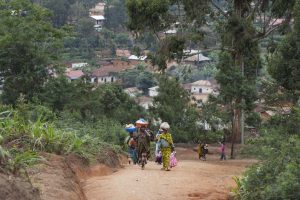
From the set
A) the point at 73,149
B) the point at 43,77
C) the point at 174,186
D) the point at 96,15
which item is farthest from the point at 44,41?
the point at 96,15

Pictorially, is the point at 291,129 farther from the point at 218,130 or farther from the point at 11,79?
the point at 11,79

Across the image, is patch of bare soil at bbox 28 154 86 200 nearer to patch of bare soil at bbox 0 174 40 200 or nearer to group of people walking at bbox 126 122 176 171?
patch of bare soil at bbox 0 174 40 200

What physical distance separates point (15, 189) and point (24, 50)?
67.0ft

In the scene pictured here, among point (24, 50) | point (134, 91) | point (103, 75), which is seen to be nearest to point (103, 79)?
point (103, 75)

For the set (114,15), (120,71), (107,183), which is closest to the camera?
(107,183)

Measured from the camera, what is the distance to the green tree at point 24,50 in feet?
81.5

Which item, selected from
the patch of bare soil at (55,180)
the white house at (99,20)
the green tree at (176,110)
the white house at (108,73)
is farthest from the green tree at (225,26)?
the white house at (99,20)

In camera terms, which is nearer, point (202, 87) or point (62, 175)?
point (62, 175)

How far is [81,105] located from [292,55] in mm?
10579

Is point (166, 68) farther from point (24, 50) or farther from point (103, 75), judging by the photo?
point (103, 75)

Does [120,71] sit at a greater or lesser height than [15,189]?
lesser

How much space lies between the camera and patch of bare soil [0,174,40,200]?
195 inches

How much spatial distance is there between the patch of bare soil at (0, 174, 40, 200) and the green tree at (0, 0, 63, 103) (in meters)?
19.5

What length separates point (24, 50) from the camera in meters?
24.9
